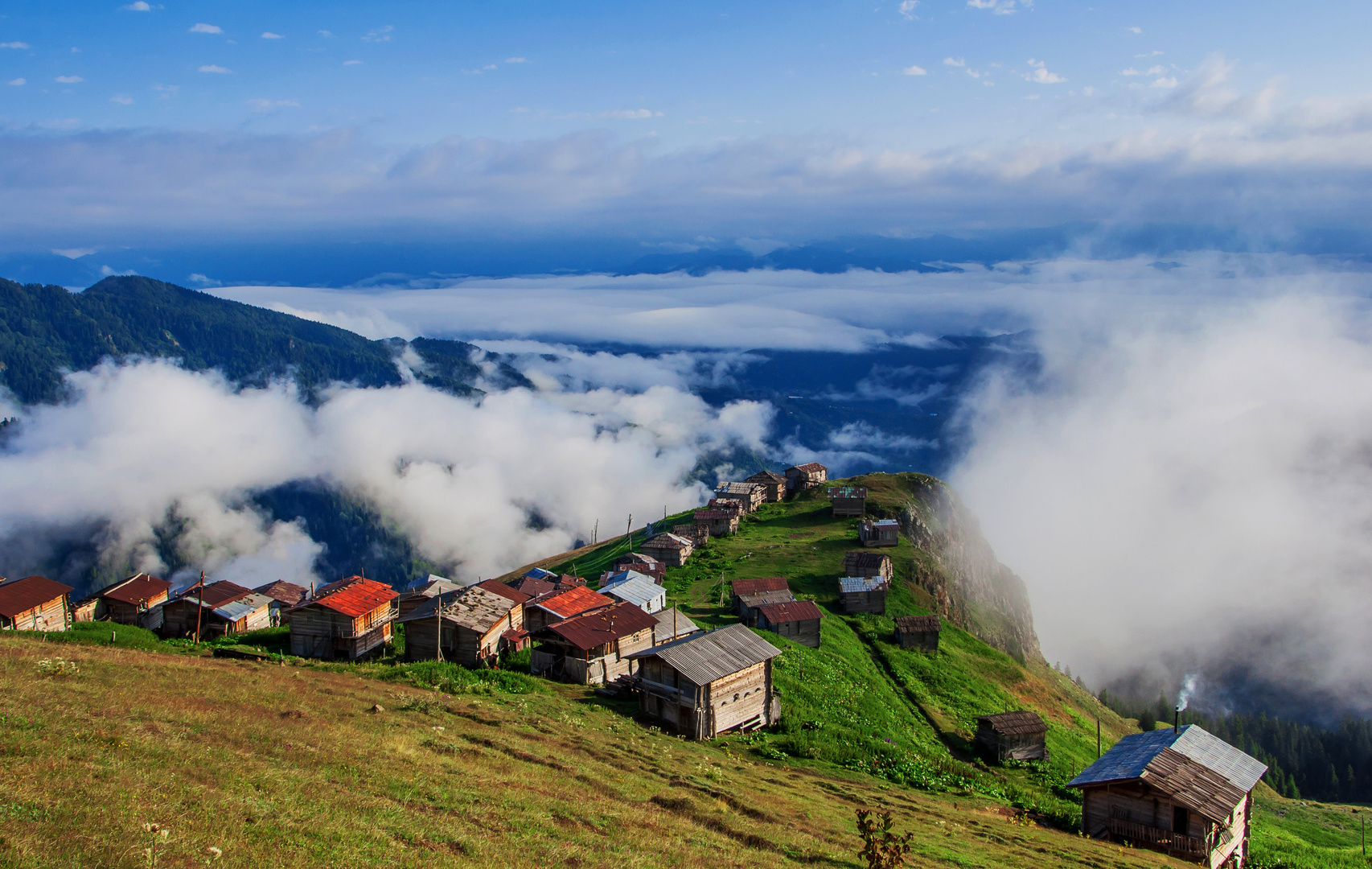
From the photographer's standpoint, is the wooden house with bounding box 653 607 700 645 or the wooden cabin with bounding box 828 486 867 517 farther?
the wooden cabin with bounding box 828 486 867 517

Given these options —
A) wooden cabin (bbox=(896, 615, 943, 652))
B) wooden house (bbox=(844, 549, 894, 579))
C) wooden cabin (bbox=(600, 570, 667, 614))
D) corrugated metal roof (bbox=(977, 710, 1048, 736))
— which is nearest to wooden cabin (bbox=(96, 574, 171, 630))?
wooden cabin (bbox=(600, 570, 667, 614))

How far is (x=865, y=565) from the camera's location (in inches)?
3898

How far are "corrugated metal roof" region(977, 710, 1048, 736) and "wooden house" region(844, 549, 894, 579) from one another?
34.3 meters

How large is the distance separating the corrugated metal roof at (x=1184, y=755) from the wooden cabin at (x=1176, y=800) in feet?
0.16

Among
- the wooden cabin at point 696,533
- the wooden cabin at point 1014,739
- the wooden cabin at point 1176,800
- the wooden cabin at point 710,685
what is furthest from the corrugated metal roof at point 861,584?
the wooden cabin at point 1176,800

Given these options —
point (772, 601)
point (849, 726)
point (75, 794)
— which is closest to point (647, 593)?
point (772, 601)

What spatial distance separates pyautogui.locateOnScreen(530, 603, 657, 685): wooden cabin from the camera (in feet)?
174

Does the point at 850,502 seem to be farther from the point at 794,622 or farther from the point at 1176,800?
the point at 1176,800

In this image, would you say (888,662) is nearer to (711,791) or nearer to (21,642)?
(711,791)

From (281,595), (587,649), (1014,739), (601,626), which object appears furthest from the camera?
(281,595)

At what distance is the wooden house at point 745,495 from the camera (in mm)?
142875

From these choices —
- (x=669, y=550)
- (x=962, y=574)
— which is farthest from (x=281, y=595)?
(x=962, y=574)

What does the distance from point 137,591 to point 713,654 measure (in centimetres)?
5661

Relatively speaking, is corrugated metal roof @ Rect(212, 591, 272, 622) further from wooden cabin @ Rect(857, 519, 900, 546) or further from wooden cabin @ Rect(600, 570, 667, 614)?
wooden cabin @ Rect(857, 519, 900, 546)
